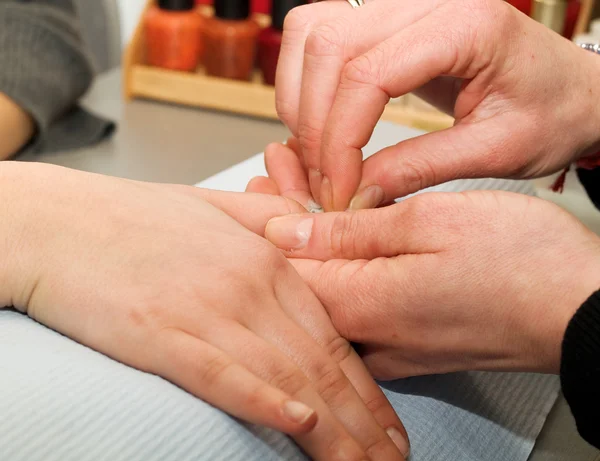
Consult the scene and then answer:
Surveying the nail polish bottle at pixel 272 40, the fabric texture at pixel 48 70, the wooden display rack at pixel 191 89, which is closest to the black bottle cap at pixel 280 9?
the nail polish bottle at pixel 272 40

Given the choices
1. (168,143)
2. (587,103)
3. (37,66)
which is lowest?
(168,143)

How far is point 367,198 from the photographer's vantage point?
478mm

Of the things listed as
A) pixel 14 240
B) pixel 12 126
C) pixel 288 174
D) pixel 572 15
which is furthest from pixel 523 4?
pixel 14 240

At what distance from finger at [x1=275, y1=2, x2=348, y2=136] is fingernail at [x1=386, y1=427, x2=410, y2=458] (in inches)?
10.6

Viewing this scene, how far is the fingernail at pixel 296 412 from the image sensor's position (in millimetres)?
289

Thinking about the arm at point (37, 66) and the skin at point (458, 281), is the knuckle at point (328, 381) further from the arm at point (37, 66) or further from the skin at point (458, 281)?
the arm at point (37, 66)

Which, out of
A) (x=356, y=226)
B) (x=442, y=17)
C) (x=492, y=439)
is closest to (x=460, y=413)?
(x=492, y=439)

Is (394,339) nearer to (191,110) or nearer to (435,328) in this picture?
(435,328)

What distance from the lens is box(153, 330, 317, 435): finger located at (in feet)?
0.96

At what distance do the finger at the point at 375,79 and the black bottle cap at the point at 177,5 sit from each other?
2.32 feet

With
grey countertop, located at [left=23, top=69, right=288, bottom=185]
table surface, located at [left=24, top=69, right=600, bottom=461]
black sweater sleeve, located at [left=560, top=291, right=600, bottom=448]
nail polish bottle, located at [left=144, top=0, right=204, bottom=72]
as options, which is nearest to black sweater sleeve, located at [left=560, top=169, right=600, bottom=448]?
black sweater sleeve, located at [left=560, top=291, right=600, bottom=448]

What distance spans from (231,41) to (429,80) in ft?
2.18

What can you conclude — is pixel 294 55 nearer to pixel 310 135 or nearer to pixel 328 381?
pixel 310 135

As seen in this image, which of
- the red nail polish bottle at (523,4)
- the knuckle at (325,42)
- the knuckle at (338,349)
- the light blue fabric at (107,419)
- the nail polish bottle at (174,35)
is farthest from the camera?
the nail polish bottle at (174,35)
